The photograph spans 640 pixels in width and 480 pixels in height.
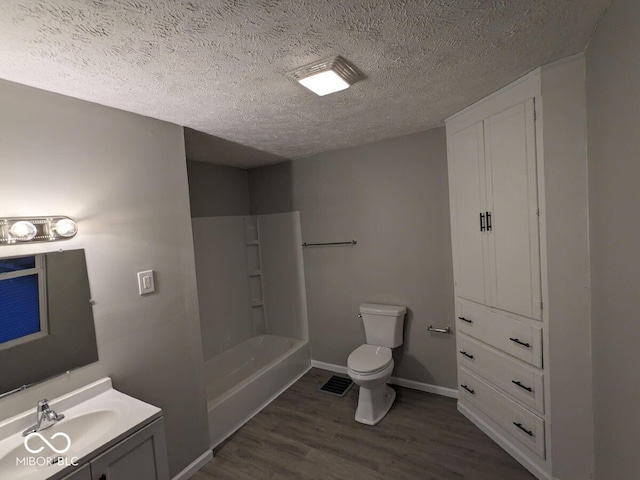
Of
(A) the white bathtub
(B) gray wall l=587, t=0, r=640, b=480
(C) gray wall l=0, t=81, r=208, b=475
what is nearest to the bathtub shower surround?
(A) the white bathtub

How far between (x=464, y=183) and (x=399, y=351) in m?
1.66

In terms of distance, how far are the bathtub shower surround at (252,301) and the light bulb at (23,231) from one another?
1.62 metres

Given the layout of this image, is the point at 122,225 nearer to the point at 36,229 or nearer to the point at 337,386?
the point at 36,229

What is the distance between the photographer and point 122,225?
67.7 inches

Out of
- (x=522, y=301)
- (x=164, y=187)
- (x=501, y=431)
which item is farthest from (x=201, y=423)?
(x=522, y=301)

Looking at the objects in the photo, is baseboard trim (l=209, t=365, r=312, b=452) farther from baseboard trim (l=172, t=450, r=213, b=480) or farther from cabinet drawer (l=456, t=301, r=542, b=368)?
cabinet drawer (l=456, t=301, r=542, b=368)

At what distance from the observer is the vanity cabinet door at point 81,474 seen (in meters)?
1.11

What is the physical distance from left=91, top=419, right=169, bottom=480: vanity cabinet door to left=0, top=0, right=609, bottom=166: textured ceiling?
5.20ft

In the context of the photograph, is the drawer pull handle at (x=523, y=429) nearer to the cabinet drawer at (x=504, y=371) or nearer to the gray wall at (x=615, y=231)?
the cabinet drawer at (x=504, y=371)

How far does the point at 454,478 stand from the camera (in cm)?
185

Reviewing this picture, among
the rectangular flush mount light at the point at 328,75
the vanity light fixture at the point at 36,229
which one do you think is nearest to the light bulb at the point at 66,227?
the vanity light fixture at the point at 36,229

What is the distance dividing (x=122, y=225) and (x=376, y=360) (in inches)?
81.8

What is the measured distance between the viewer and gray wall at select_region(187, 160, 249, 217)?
3010mm

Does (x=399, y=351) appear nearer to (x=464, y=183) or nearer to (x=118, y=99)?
(x=464, y=183)
